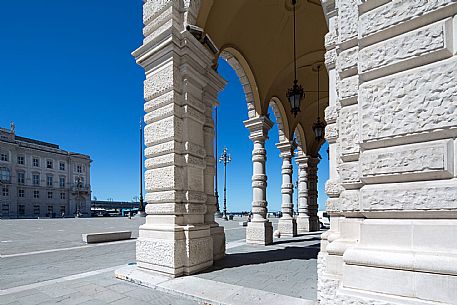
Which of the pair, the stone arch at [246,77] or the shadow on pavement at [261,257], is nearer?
the shadow on pavement at [261,257]

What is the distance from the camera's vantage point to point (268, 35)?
9.09 metres

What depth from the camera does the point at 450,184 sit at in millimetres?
2117

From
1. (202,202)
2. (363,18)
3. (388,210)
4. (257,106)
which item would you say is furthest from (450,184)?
(257,106)

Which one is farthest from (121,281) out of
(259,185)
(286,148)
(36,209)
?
(36,209)

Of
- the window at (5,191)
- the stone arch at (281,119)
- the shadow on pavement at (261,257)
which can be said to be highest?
the stone arch at (281,119)

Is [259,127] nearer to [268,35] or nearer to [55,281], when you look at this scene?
[268,35]

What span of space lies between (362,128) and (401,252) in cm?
121

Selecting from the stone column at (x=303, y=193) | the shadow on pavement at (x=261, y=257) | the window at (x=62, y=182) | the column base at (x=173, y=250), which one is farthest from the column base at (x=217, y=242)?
the window at (x=62, y=182)

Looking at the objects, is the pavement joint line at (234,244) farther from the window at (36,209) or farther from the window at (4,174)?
the window at (36,209)

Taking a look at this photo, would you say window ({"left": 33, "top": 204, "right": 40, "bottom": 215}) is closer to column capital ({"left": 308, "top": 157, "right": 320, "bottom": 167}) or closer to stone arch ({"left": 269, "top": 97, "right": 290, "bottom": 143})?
column capital ({"left": 308, "top": 157, "right": 320, "bottom": 167})

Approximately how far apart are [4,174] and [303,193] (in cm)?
5906

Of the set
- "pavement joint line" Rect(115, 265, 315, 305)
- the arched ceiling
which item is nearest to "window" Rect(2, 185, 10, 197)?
the arched ceiling

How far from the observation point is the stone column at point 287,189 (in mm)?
12375

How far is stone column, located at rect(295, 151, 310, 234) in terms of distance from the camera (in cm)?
1479
